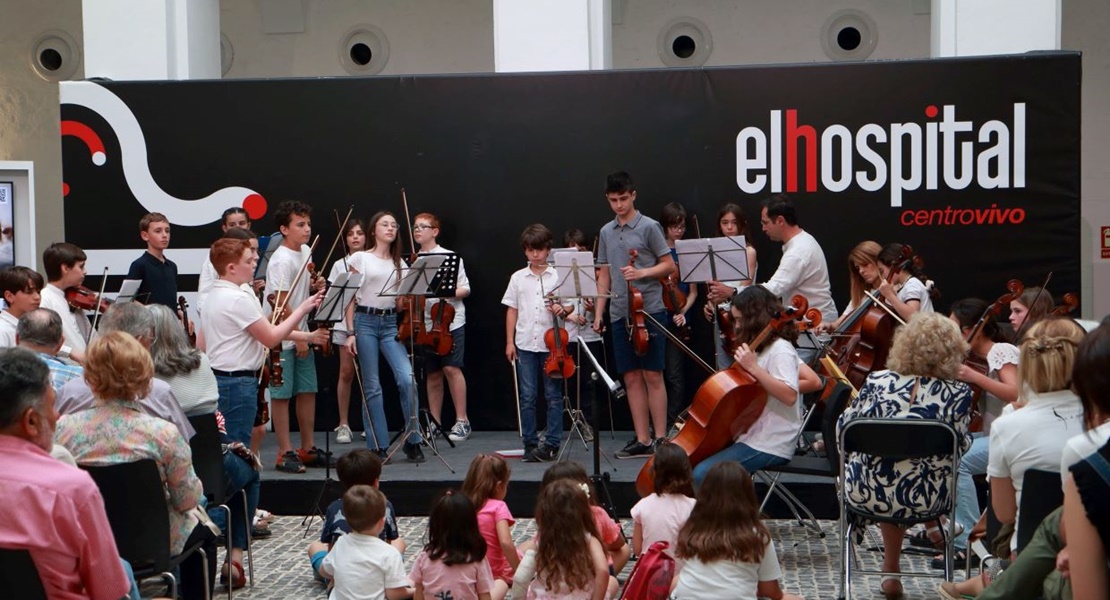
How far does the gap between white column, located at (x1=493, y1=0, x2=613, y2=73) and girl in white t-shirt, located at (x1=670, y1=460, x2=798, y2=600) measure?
221 inches

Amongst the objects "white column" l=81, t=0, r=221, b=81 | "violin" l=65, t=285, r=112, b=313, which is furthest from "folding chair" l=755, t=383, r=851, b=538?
"white column" l=81, t=0, r=221, b=81

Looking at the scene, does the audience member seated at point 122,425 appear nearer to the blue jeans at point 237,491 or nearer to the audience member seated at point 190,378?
the audience member seated at point 190,378

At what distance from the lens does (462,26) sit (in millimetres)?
13203

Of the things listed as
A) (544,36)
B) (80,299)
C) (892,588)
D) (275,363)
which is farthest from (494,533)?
(544,36)

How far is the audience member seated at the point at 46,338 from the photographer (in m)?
5.10

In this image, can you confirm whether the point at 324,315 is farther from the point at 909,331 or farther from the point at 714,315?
the point at 909,331

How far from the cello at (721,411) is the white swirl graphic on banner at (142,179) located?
461cm

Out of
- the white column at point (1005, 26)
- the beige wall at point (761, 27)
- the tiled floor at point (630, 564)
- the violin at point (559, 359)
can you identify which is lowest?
the tiled floor at point (630, 564)

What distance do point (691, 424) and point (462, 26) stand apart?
27.4 ft

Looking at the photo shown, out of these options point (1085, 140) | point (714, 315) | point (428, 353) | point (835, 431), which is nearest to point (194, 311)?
point (428, 353)

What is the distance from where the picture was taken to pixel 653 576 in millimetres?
4469

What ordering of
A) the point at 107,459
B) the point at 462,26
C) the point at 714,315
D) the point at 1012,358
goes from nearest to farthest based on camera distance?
the point at 107,459, the point at 1012,358, the point at 714,315, the point at 462,26

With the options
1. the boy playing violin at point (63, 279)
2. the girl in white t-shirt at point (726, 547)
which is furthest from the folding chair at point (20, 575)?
the boy playing violin at point (63, 279)

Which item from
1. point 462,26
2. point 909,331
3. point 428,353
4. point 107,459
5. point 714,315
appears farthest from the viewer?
point 462,26
